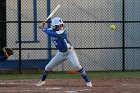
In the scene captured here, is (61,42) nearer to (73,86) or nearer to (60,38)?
(60,38)

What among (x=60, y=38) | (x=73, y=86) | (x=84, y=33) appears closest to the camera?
(x=60, y=38)

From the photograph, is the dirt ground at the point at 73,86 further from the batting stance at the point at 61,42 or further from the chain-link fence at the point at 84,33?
the chain-link fence at the point at 84,33

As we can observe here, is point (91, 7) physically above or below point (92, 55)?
above

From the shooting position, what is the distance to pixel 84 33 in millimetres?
19188

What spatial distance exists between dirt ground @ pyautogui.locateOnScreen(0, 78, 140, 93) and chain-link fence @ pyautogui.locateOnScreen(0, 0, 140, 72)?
3.55m

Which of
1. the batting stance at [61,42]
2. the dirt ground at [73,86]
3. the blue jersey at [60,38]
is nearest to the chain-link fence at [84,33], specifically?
the dirt ground at [73,86]

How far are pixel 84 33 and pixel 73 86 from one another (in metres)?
5.88

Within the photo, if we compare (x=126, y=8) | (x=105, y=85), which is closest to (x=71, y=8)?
(x=126, y=8)

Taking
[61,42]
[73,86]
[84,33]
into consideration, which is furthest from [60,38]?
[84,33]

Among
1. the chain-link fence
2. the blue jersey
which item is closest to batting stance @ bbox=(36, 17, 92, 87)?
the blue jersey

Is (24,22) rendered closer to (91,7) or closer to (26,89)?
(91,7)

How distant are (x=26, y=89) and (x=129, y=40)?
7.68 meters

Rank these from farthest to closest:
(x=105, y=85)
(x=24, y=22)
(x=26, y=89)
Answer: (x=24, y=22) < (x=105, y=85) < (x=26, y=89)

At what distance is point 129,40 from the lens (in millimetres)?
19578
